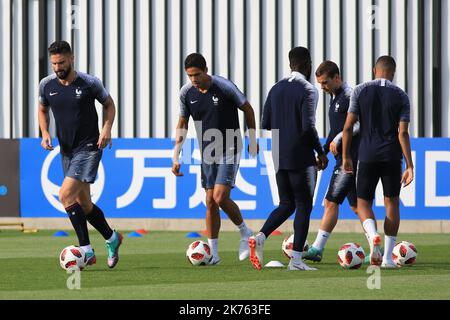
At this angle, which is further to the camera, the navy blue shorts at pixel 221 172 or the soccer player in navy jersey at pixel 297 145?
the navy blue shorts at pixel 221 172

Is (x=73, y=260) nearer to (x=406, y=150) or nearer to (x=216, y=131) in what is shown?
(x=216, y=131)

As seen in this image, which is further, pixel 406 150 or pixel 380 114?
pixel 380 114

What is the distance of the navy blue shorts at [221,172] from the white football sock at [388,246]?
1.73m

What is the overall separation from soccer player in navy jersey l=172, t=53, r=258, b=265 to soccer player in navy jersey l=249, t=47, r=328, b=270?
0.88 metres

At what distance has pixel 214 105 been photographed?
13.4 meters

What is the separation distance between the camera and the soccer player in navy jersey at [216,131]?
1334 centimetres

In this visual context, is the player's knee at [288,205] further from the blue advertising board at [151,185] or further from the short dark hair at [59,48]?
the blue advertising board at [151,185]

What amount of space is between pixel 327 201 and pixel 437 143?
6508 millimetres

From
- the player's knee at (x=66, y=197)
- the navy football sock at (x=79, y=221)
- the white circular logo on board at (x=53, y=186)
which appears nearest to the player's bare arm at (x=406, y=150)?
the navy football sock at (x=79, y=221)

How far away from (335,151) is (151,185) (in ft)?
24.6

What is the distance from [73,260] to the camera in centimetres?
1248

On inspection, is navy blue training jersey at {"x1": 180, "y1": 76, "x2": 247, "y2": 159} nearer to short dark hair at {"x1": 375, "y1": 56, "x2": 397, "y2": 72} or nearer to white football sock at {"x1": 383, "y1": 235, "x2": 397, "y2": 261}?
short dark hair at {"x1": 375, "y1": 56, "x2": 397, "y2": 72}

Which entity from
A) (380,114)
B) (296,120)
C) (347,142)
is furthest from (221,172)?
(380,114)

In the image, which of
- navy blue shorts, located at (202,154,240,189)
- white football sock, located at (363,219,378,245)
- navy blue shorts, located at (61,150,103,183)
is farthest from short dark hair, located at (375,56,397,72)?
navy blue shorts, located at (61,150,103,183)
